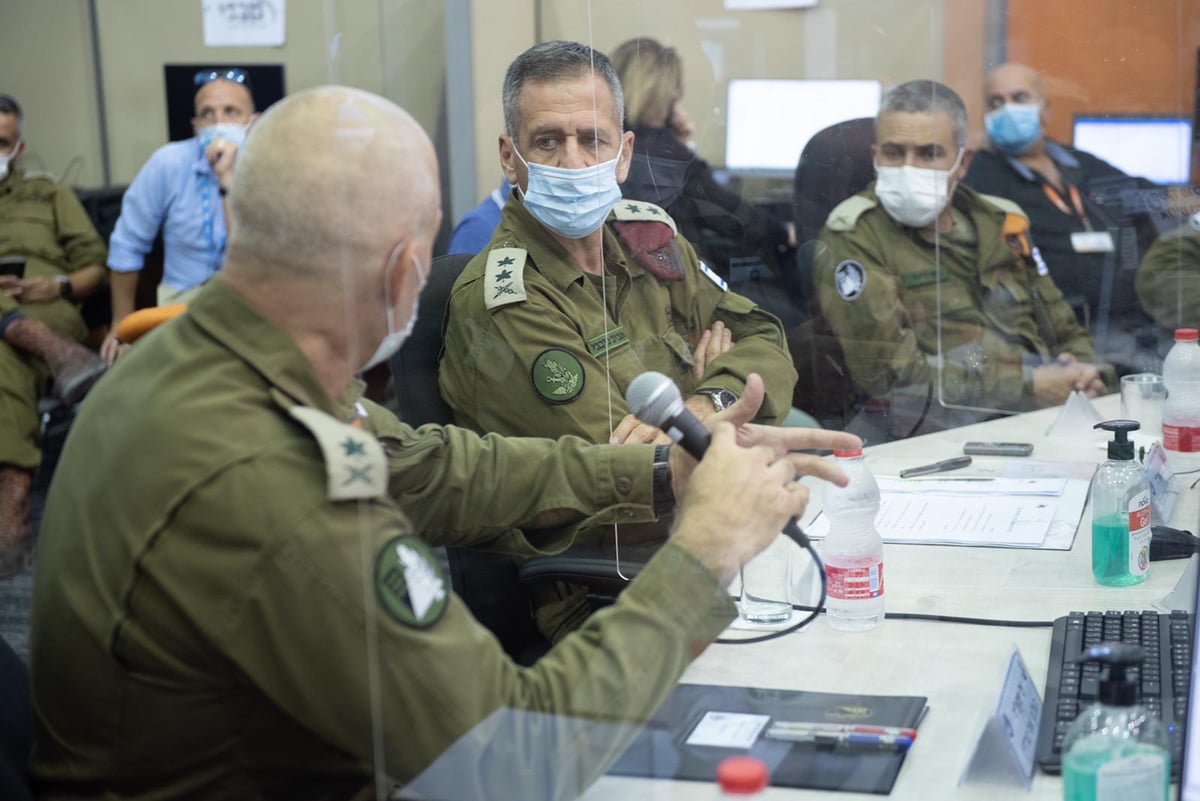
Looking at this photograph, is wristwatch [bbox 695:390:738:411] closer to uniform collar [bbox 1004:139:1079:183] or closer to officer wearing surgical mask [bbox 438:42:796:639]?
officer wearing surgical mask [bbox 438:42:796:639]

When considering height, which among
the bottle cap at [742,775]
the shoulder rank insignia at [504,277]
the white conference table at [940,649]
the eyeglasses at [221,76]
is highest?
the eyeglasses at [221,76]

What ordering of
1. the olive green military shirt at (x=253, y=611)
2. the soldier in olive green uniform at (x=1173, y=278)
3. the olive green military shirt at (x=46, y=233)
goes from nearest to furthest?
the olive green military shirt at (x=253, y=611)
the soldier in olive green uniform at (x=1173, y=278)
the olive green military shirt at (x=46, y=233)

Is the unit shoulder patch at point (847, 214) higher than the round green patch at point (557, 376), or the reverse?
the unit shoulder patch at point (847, 214)

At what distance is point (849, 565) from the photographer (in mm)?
1493

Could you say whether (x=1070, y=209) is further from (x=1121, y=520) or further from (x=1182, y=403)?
(x=1121, y=520)

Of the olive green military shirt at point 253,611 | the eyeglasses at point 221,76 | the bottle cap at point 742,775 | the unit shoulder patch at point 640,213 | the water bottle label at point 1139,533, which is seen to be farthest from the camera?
the eyeglasses at point 221,76

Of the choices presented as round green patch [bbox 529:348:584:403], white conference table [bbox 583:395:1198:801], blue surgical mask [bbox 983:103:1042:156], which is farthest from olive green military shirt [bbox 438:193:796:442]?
blue surgical mask [bbox 983:103:1042:156]

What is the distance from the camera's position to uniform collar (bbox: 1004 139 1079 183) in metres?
2.34

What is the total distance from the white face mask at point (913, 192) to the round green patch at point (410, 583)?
123 cm

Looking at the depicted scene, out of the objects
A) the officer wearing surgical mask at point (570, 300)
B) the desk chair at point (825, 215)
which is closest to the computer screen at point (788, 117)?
the desk chair at point (825, 215)

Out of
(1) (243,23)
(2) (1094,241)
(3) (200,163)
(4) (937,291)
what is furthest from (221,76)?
(2) (1094,241)

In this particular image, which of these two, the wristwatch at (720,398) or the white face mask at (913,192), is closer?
the wristwatch at (720,398)

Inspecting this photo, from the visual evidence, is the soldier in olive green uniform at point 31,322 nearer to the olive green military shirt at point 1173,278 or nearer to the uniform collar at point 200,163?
the uniform collar at point 200,163

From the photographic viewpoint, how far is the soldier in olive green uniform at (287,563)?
0.95 meters
